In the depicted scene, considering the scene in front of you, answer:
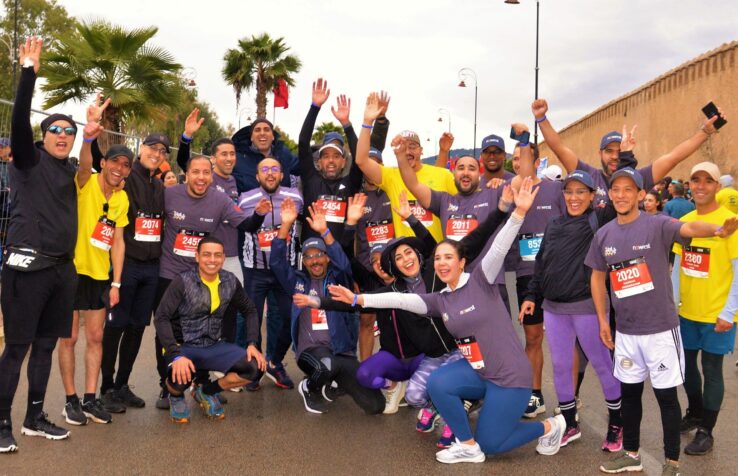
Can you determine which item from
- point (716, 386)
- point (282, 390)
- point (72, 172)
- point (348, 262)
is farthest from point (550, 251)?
point (72, 172)

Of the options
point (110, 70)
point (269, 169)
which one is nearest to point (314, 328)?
point (269, 169)

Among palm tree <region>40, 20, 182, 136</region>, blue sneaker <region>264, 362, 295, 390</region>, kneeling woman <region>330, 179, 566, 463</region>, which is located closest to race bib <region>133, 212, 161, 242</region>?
blue sneaker <region>264, 362, 295, 390</region>

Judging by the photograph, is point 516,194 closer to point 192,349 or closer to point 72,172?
point 192,349

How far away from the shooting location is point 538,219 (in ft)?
18.7

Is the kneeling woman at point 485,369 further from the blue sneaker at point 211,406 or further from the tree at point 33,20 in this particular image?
the tree at point 33,20

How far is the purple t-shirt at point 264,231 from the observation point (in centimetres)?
640

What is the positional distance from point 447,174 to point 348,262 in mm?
1404

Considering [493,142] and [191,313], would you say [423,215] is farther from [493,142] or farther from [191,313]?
[191,313]

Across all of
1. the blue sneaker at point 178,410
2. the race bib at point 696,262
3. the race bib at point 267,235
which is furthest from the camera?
the race bib at point 267,235

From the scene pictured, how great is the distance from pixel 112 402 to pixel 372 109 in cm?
336

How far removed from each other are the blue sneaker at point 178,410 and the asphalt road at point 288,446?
0.07 meters

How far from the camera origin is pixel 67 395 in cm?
527

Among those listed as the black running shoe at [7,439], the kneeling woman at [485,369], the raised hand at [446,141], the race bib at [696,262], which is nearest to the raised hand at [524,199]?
the kneeling woman at [485,369]

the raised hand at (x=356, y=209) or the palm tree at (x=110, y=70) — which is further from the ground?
the palm tree at (x=110, y=70)
